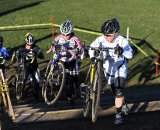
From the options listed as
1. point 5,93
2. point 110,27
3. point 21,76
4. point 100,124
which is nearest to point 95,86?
point 100,124

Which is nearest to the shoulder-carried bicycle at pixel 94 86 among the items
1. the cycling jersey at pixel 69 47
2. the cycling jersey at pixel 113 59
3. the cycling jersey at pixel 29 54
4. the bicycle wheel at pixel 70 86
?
the cycling jersey at pixel 113 59

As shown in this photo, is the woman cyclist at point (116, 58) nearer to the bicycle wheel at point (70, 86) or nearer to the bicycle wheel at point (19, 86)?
the bicycle wheel at point (70, 86)

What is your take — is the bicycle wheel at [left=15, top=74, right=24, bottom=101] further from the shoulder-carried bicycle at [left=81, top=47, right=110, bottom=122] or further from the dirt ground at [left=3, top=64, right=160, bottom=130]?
the shoulder-carried bicycle at [left=81, top=47, right=110, bottom=122]

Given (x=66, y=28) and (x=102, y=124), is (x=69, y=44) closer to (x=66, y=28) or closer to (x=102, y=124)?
(x=66, y=28)

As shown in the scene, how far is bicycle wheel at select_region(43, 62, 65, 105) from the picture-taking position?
10.8 metres

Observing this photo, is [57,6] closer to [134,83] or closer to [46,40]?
[46,40]

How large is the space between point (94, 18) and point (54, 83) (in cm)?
1765

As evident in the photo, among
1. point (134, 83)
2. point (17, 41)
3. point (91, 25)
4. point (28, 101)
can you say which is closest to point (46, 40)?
point (17, 41)

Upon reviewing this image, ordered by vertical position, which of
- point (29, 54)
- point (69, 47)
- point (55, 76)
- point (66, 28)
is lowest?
point (55, 76)

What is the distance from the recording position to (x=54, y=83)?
11086 mm

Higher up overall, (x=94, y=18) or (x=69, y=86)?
(x=94, y=18)

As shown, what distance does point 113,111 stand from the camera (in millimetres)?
10180

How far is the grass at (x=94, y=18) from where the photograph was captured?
64.5ft

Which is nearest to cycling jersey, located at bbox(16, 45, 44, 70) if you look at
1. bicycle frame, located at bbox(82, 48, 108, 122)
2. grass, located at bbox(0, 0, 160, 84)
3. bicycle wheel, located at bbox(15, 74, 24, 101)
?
bicycle wheel, located at bbox(15, 74, 24, 101)
